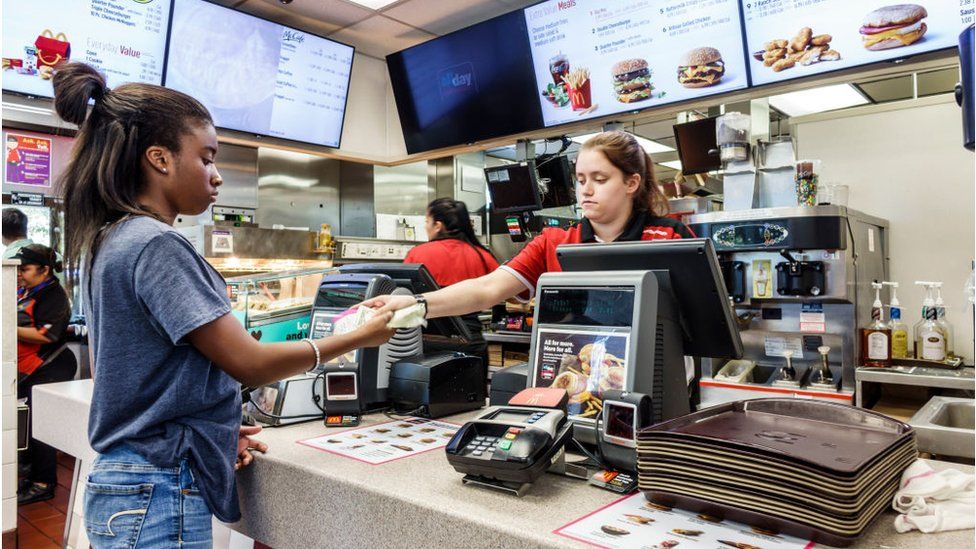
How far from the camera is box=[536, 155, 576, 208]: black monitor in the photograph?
14.4ft

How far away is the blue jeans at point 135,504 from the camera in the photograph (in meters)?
1.19

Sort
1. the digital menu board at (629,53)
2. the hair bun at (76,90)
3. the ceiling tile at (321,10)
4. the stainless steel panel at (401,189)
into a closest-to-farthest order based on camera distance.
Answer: the hair bun at (76,90), the digital menu board at (629,53), the ceiling tile at (321,10), the stainless steel panel at (401,189)

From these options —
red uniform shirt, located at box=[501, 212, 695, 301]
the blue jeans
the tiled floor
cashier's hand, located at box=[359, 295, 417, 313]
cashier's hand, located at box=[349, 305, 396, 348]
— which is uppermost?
red uniform shirt, located at box=[501, 212, 695, 301]

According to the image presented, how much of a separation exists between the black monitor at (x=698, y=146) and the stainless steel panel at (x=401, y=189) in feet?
10.4

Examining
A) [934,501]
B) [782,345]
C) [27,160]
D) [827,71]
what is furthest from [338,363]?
[27,160]

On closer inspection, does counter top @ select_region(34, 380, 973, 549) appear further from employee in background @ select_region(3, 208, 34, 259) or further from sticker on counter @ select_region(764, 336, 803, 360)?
employee in background @ select_region(3, 208, 34, 259)

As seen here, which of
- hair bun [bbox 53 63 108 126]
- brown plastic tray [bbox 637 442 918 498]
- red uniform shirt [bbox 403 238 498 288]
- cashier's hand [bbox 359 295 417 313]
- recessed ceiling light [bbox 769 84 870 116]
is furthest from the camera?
recessed ceiling light [bbox 769 84 870 116]

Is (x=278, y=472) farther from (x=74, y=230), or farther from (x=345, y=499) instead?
(x=74, y=230)

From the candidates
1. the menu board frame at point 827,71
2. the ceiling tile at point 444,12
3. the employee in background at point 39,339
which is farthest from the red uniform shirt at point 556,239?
the employee in background at point 39,339

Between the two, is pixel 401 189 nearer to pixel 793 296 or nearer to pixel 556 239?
pixel 793 296

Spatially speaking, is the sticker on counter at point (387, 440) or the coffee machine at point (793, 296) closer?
the sticker on counter at point (387, 440)

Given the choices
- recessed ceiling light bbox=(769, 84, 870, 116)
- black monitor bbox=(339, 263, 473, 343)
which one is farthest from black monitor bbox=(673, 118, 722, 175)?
recessed ceiling light bbox=(769, 84, 870, 116)

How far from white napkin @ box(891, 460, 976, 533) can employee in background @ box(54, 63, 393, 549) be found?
3.61 feet

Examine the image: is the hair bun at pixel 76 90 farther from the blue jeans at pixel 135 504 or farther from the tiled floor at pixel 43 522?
the tiled floor at pixel 43 522
